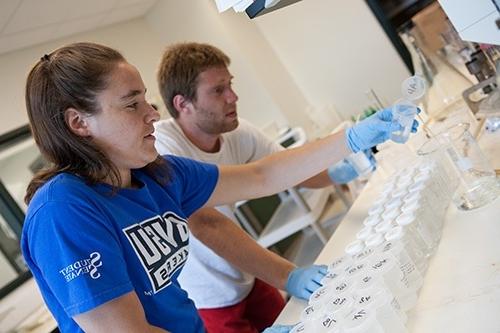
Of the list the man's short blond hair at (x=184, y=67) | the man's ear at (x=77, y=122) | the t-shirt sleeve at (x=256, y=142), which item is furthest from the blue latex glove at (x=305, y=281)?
the man's short blond hair at (x=184, y=67)

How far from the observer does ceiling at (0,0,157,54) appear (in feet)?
9.05

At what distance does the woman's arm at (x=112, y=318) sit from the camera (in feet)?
3.13

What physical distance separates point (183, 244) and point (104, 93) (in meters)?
0.44

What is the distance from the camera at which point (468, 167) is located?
125 centimetres

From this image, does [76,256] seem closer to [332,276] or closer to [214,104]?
[332,276]

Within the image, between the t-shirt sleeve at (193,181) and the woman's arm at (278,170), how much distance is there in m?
0.03

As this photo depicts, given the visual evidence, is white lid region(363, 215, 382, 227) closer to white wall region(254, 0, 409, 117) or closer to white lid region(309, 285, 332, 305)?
white lid region(309, 285, 332, 305)

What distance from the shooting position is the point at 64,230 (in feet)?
3.17

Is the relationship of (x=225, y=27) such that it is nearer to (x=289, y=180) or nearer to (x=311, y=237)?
(x=311, y=237)

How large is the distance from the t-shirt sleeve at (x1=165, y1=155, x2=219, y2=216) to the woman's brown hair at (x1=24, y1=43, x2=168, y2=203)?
0.28m

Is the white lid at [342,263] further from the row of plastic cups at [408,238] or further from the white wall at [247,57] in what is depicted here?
the white wall at [247,57]

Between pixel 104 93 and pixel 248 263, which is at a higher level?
pixel 104 93

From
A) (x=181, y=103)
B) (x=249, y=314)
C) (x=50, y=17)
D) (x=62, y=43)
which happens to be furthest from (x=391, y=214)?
(x=62, y=43)

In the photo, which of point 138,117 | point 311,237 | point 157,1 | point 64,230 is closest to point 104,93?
point 138,117
